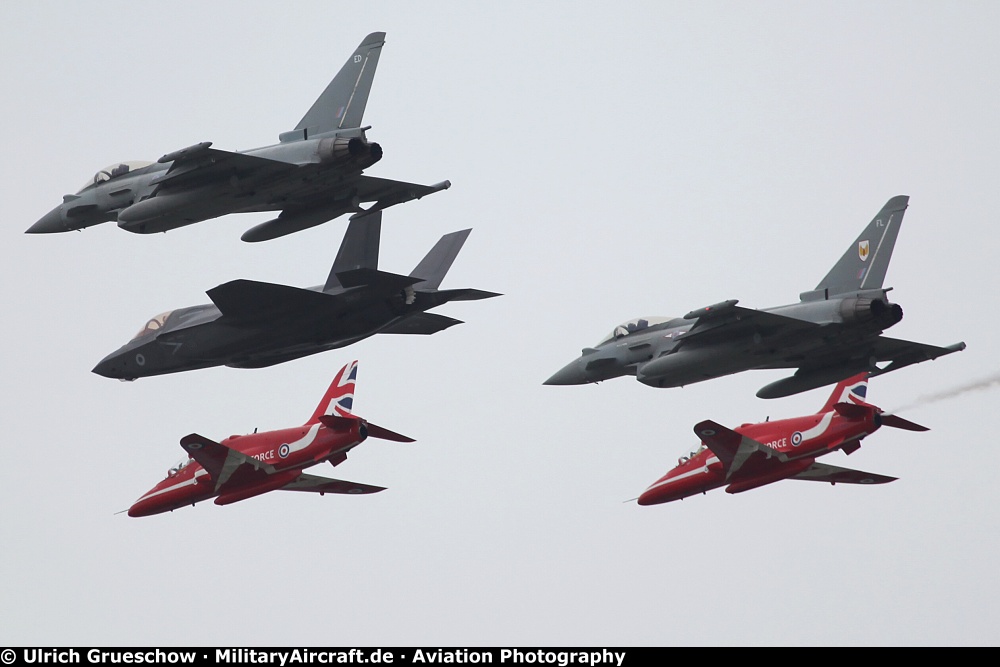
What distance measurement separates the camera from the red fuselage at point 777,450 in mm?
46281

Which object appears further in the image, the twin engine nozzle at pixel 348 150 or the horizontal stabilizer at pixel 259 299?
the horizontal stabilizer at pixel 259 299

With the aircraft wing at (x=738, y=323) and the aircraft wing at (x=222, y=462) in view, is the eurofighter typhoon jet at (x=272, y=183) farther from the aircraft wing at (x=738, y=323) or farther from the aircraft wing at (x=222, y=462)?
the aircraft wing at (x=738, y=323)

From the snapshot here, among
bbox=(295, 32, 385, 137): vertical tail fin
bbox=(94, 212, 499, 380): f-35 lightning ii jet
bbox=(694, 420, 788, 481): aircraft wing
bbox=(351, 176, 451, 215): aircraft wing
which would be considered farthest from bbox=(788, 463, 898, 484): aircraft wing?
bbox=(295, 32, 385, 137): vertical tail fin

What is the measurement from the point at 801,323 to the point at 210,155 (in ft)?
54.8

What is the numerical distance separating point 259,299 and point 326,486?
815cm

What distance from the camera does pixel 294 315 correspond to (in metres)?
46.4

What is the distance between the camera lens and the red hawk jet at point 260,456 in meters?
46.6

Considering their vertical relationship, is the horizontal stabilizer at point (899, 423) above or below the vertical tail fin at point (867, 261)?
below

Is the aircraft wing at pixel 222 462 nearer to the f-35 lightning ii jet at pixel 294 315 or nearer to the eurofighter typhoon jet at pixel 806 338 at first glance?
the f-35 lightning ii jet at pixel 294 315

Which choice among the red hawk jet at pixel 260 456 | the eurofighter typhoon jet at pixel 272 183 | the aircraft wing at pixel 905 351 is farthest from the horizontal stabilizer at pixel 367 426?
the aircraft wing at pixel 905 351

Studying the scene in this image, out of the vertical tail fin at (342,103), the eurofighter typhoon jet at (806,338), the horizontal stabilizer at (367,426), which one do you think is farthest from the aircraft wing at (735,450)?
the vertical tail fin at (342,103)

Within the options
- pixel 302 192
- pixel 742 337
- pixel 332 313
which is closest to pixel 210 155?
pixel 302 192
